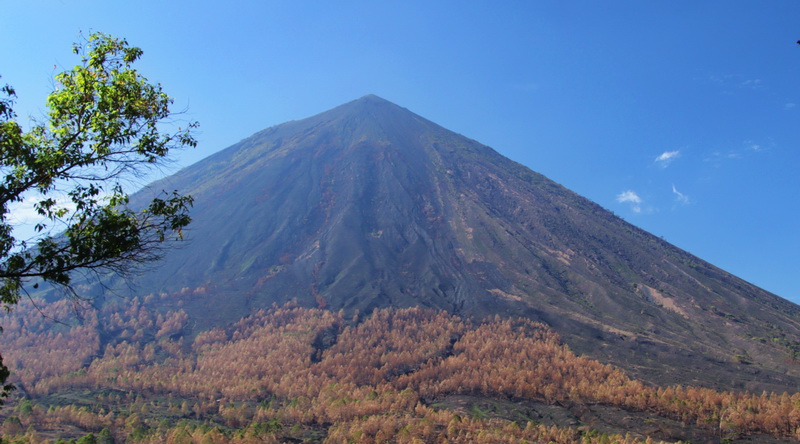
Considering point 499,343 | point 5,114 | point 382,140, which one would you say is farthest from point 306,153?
point 5,114

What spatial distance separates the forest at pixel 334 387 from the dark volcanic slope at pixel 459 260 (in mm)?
5401

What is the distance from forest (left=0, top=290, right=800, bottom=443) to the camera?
143 feet

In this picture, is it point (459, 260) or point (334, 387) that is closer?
point (334, 387)

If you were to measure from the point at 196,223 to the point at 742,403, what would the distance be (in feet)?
324

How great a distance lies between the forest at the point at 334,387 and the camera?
143ft

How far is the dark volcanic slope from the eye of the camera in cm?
6562

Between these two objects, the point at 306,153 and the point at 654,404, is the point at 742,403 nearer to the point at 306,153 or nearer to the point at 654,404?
the point at 654,404

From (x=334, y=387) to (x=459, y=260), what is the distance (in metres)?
38.2

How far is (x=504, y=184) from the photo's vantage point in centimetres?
12031

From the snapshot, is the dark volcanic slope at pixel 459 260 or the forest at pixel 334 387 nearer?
the forest at pixel 334 387

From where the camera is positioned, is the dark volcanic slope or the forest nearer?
the forest

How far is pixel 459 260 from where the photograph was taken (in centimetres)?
8700

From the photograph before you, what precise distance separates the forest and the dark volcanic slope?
540 cm

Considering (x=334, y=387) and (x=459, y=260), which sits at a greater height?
(x=459, y=260)
